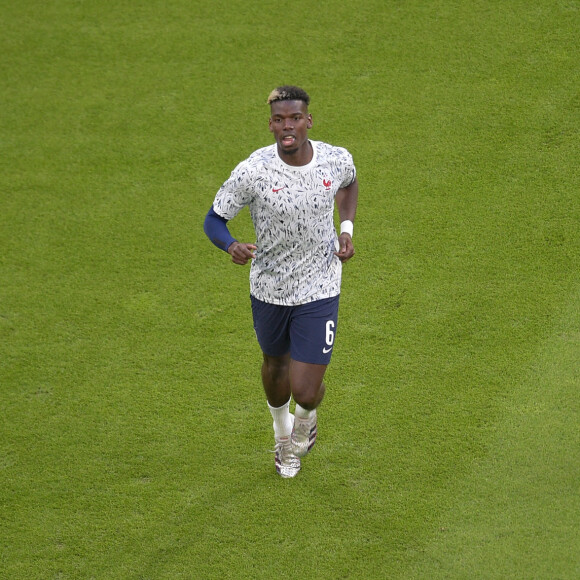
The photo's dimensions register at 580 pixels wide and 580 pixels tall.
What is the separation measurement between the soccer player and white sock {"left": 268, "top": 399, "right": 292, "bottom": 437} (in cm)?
10

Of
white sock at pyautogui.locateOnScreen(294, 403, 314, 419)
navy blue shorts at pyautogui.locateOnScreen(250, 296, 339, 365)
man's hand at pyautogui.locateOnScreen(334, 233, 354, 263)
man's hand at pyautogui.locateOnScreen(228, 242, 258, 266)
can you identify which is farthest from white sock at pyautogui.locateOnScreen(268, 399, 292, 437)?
man's hand at pyautogui.locateOnScreen(228, 242, 258, 266)

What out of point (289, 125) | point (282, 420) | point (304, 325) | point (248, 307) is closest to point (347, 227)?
point (304, 325)

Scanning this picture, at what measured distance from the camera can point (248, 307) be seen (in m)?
7.27

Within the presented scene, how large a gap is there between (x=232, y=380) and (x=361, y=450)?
1.16m

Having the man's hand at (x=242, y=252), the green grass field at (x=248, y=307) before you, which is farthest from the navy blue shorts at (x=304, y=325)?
the green grass field at (x=248, y=307)

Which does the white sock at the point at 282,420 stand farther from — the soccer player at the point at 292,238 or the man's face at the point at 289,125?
the man's face at the point at 289,125

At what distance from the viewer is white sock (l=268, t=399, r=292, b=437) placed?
589 cm

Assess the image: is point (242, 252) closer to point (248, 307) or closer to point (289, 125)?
point (289, 125)

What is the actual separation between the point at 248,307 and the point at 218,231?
206 cm

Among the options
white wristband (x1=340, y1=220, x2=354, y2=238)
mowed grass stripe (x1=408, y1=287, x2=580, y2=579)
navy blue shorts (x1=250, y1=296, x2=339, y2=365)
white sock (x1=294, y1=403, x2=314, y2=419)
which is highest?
white wristband (x1=340, y1=220, x2=354, y2=238)

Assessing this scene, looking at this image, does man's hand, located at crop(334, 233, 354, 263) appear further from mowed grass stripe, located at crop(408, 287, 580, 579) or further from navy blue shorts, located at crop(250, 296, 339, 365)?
mowed grass stripe, located at crop(408, 287, 580, 579)

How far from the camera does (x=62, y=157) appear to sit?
894 centimetres

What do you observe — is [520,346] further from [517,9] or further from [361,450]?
[517,9]

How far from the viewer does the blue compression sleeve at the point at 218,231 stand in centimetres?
522
